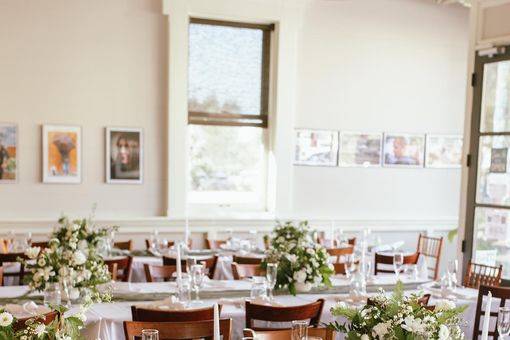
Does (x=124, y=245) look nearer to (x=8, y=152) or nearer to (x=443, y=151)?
(x=8, y=152)

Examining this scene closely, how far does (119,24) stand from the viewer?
23.3ft

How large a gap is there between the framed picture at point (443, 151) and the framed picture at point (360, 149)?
2.73ft

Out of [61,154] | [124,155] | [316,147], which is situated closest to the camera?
[61,154]

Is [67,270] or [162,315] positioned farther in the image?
[67,270]

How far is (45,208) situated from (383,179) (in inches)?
183

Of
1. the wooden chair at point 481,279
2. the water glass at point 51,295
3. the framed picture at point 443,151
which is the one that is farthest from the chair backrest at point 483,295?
the framed picture at point 443,151

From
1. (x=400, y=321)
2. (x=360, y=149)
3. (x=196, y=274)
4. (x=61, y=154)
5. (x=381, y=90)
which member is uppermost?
(x=381, y=90)

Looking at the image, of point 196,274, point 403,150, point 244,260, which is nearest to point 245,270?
point 244,260

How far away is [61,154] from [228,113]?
2.24 metres

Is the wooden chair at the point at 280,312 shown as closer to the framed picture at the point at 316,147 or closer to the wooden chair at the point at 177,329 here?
the wooden chair at the point at 177,329

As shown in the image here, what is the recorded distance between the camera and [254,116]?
786cm

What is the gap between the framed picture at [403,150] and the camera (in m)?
8.35

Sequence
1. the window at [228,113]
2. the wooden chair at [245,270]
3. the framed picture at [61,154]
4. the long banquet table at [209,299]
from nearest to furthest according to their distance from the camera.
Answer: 1. the long banquet table at [209,299]
2. the wooden chair at [245,270]
3. the framed picture at [61,154]
4. the window at [228,113]

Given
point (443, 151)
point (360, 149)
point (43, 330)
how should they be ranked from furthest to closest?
point (443, 151)
point (360, 149)
point (43, 330)
